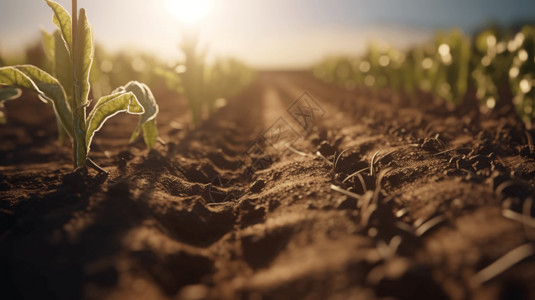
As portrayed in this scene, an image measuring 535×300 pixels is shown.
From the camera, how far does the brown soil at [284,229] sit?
1087 mm

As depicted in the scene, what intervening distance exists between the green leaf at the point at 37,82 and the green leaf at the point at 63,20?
1.08 feet

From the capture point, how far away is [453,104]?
5.32 meters

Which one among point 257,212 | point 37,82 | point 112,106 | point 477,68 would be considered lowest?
point 257,212

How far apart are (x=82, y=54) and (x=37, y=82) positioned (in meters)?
0.37

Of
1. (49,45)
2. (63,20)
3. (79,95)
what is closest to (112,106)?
(79,95)

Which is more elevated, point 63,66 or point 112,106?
point 63,66

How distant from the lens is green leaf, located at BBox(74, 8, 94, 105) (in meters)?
2.13

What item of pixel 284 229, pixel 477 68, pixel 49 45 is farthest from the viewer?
pixel 477 68

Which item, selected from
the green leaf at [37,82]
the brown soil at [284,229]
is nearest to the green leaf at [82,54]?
the green leaf at [37,82]

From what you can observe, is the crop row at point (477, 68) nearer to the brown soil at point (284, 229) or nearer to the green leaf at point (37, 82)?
the brown soil at point (284, 229)

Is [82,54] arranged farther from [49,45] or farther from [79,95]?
[49,45]

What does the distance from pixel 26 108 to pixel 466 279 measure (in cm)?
788

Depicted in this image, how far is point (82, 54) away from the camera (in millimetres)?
2176

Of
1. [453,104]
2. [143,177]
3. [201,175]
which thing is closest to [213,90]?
[201,175]
